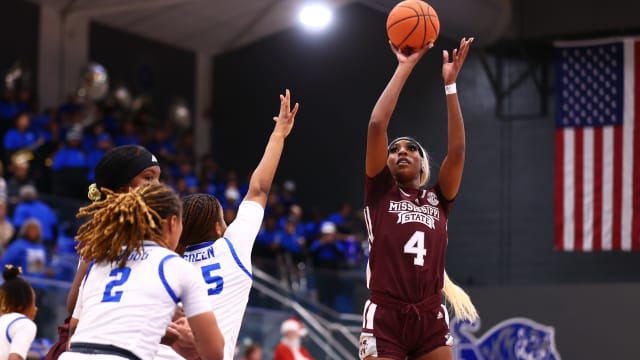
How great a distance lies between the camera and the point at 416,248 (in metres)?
5.98

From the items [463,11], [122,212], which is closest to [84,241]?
[122,212]

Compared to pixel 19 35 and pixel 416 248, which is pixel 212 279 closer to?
pixel 416 248

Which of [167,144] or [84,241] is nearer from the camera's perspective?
[84,241]

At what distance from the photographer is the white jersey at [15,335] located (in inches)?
255

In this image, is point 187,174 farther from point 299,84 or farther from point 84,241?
point 84,241

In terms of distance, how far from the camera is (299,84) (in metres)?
25.5

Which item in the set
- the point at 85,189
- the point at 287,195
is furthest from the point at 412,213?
the point at 287,195

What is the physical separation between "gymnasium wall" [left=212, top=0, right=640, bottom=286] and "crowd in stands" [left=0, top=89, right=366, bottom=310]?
56.3 inches

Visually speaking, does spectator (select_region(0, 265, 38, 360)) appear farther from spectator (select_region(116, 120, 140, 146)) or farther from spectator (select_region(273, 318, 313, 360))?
spectator (select_region(116, 120, 140, 146))

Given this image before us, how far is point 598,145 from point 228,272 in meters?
12.7

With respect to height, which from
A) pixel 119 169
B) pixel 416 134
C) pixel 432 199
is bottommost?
pixel 432 199

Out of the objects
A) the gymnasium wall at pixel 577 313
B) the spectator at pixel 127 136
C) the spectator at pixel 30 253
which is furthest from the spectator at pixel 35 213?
the spectator at pixel 127 136

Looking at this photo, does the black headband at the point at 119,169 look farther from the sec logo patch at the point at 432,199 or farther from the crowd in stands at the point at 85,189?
the crowd in stands at the point at 85,189

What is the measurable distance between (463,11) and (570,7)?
1.65 metres
